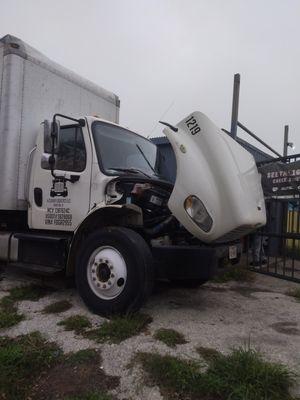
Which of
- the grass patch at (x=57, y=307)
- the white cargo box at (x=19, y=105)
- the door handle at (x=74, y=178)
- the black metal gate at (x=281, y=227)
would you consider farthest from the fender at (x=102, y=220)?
the black metal gate at (x=281, y=227)

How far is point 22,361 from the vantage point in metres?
3.43

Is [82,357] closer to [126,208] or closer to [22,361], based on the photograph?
[22,361]

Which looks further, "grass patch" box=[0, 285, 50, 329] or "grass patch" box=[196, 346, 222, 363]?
"grass patch" box=[0, 285, 50, 329]

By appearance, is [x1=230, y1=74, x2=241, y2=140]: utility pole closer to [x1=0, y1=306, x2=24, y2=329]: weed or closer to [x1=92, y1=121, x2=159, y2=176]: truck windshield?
[x1=92, y1=121, x2=159, y2=176]: truck windshield

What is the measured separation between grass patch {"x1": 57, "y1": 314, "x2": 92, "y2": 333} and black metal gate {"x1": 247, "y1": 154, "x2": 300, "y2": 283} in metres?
2.35

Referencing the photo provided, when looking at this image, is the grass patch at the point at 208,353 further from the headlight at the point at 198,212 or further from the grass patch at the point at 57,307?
the grass patch at the point at 57,307

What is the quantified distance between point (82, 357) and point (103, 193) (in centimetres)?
204

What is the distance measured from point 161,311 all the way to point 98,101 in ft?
12.0

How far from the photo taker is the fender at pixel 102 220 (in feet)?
15.8

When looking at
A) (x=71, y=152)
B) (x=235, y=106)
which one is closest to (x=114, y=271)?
(x=71, y=152)

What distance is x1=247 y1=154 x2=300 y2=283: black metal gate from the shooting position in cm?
535

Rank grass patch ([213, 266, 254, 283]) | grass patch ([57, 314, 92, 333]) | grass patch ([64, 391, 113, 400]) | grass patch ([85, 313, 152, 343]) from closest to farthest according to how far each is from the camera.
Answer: grass patch ([64, 391, 113, 400])
grass patch ([85, 313, 152, 343])
grass patch ([57, 314, 92, 333])
grass patch ([213, 266, 254, 283])

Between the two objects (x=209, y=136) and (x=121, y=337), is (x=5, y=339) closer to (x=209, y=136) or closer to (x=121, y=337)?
(x=121, y=337)

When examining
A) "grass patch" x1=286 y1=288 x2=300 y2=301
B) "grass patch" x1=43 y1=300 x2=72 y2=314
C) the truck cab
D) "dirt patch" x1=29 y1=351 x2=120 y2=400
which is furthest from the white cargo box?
"grass patch" x1=286 y1=288 x2=300 y2=301
